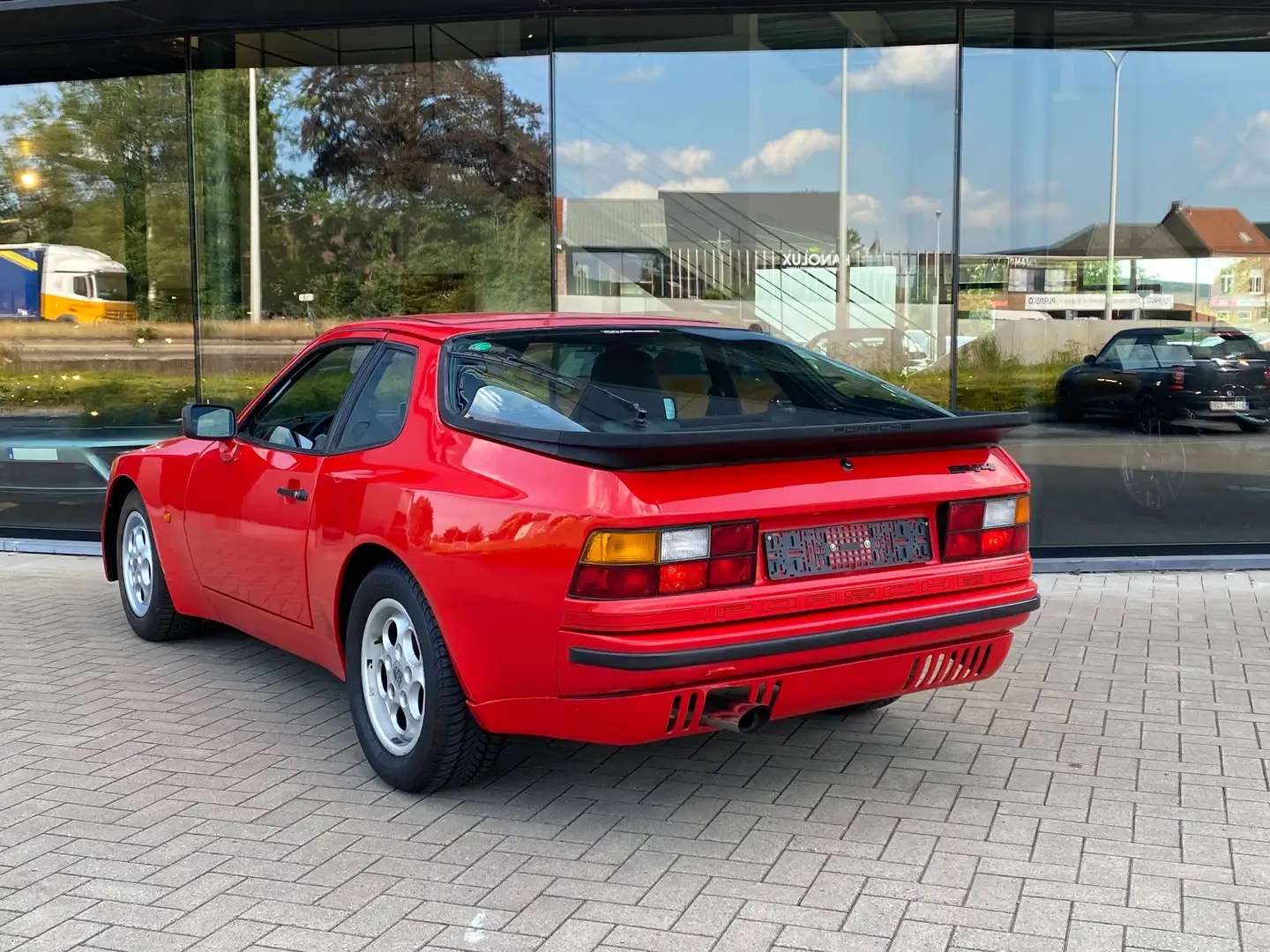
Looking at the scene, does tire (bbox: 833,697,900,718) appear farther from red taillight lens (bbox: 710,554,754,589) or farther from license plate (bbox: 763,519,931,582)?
red taillight lens (bbox: 710,554,754,589)

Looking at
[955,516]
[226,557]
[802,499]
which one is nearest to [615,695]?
[802,499]

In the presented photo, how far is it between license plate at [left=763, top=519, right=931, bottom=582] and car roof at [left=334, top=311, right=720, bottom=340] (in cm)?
137

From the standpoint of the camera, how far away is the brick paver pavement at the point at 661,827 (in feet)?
10.5

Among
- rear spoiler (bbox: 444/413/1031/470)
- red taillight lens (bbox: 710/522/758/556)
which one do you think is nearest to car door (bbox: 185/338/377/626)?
rear spoiler (bbox: 444/413/1031/470)

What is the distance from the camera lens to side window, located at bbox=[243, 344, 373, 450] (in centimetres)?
479

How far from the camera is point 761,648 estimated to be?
3.51 metres

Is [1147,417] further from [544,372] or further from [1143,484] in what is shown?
[544,372]

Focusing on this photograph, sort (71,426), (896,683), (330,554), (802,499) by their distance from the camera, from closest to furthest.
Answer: (802,499), (896,683), (330,554), (71,426)

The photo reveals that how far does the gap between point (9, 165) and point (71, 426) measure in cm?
241

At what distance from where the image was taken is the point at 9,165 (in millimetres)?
11336

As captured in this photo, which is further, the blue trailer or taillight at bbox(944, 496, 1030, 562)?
the blue trailer

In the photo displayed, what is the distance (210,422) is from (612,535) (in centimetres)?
242

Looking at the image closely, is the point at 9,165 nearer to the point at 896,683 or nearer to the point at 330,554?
the point at 330,554

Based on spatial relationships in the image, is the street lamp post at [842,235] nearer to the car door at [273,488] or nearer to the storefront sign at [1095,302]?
the storefront sign at [1095,302]
